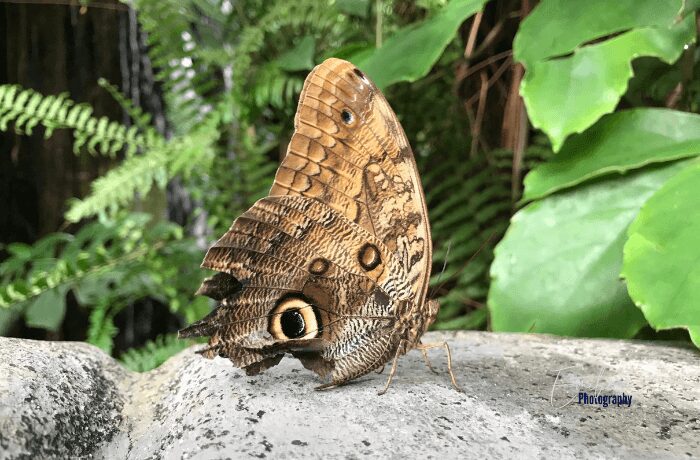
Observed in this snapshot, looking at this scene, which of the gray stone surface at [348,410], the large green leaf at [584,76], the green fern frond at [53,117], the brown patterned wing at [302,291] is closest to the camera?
the gray stone surface at [348,410]

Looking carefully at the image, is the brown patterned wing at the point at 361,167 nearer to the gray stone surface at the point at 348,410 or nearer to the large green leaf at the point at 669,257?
the gray stone surface at the point at 348,410

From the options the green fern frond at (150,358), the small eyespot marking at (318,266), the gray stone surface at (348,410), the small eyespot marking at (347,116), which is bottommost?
the green fern frond at (150,358)

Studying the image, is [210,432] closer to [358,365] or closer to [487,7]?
[358,365]

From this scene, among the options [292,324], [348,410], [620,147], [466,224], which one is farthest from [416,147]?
[348,410]

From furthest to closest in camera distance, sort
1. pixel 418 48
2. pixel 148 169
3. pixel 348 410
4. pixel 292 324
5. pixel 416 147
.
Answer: pixel 416 147 < pixel 148 169 < pixel 418 48 < pixel 292 324 < pixel 348 410

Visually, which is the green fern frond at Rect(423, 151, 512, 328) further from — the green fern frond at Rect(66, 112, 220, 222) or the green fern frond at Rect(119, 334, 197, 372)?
the green fern frond at Rect(119, 334, 197, 372)

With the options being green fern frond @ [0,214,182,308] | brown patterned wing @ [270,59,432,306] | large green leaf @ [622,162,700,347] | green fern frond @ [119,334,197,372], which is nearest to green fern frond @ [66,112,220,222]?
green fern frond @ [0,214,182,308]

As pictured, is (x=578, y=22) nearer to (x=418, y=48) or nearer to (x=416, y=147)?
(x=418, y=48)

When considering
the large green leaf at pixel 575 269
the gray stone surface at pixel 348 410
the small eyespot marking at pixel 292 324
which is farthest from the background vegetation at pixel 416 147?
the small eyespot marking at pixel 292 324
